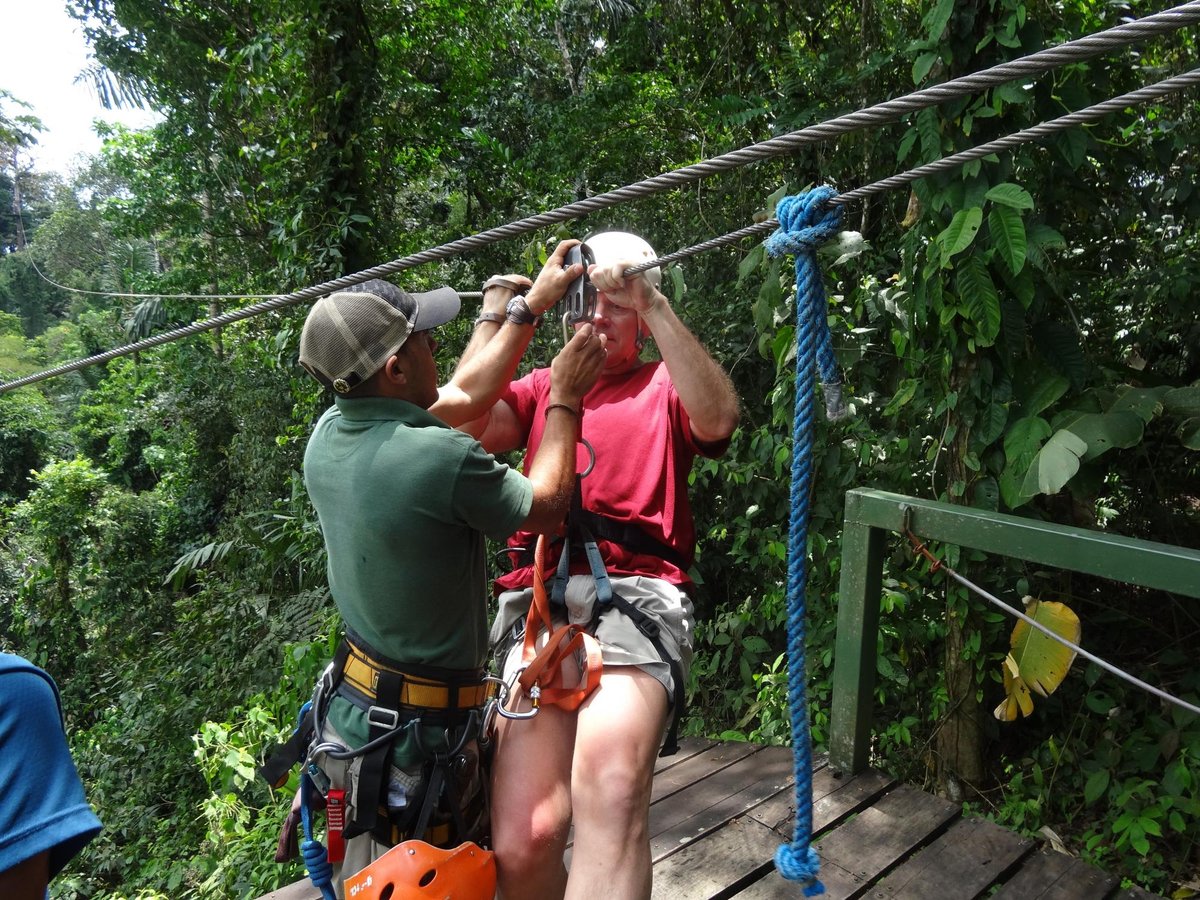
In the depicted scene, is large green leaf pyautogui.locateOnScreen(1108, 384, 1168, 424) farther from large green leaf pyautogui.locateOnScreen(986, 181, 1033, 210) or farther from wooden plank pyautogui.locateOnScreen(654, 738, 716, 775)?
wooden plank pyautogui.locateOnScreen(654, 738, 716, 775)

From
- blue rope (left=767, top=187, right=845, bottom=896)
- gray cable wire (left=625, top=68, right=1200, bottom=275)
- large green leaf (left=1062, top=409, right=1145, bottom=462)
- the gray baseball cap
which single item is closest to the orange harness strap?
blue rope (left=767, top=187, right=845, bottom=896)

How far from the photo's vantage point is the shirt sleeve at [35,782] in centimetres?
79

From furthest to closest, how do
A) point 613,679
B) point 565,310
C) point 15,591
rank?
point 15,591, point 565,310, point 613,679

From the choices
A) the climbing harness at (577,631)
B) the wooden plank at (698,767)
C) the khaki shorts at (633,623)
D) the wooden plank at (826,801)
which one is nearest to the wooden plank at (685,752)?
the wooden plank at (698,767)

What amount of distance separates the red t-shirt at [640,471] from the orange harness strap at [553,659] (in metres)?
0.16

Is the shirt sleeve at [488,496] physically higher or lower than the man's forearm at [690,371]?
lower

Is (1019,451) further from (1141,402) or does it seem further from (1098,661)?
(1098,661)

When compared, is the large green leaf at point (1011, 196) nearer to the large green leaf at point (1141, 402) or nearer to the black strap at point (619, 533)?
the large green leaf at point (1141, 402)

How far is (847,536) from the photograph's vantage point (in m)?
2.40

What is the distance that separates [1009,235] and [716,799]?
1.78 m

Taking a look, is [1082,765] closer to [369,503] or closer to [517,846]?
[517,846]

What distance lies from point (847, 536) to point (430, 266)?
19.0 feet

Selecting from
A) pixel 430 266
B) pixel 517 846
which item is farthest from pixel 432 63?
pixel 517 846

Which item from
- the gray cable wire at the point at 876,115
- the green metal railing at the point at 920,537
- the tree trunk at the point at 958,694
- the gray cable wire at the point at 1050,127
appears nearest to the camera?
the gray cable wire at the point at 876,115
